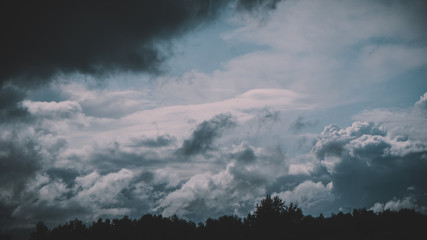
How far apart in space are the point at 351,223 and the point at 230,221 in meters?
42.4

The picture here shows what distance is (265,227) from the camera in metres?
89.9

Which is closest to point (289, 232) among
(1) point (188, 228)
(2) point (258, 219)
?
(2) point (258, 219)

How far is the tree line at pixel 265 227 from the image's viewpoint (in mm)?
89875

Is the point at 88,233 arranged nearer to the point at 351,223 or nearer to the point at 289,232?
the point at 289,232

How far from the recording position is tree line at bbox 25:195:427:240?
89875mm

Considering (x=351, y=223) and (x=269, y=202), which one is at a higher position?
Result: (x=269, y=202)

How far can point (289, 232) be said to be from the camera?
288 ft

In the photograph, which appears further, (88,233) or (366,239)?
(88,233)

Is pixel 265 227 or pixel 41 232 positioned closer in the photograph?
pixel 265 227

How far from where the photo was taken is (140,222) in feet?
384

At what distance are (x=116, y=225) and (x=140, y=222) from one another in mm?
8815

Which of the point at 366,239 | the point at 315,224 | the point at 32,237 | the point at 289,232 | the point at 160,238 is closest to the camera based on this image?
the point at 366,239

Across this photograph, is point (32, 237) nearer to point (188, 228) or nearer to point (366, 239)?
point (188, 228)

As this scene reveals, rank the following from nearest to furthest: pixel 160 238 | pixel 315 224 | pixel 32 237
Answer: pixel 32 237 → pixel 315 224 → pixel 160 238
